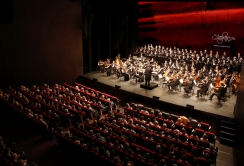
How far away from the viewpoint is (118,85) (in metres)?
14.1

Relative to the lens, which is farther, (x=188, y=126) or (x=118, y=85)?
(x=118, y=85)

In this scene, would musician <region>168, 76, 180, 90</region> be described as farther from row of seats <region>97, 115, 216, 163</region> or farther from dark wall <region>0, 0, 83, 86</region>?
dark wall <region>0, 0, 83, 86</region>

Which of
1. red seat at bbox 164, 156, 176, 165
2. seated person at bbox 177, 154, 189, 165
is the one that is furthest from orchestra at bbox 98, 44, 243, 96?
red seat at bbox 164, 156, 176, 165

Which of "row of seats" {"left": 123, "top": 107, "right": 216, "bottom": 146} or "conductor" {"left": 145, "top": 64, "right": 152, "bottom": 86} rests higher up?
"conductor" {"left": 145, "top": 64, "right": 152, "bottom": 86}

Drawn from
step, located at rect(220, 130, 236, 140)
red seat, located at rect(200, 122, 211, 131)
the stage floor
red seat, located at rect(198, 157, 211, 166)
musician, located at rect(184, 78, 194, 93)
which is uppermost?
musician, located at rect(184, 78, 194, 93)

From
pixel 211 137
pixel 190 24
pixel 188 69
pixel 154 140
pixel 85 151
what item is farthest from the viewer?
pixel 190 24

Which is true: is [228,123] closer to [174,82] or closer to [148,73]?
[174,82]

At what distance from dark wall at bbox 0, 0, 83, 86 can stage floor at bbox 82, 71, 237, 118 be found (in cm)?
255

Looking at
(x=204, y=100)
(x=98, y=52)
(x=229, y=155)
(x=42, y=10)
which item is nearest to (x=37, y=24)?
(x=42, y=10)

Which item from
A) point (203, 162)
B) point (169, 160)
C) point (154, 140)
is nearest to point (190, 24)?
point (154, 140)

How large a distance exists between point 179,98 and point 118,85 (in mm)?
3631

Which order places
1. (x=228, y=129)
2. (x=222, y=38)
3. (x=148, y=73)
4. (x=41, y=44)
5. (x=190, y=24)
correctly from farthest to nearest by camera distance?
(x=190, y=24) → (x=222, y=38) → (x=41, y=44) → (x=148, y=73) → (x=228, y=129)

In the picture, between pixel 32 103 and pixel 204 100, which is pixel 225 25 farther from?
pixel 32 103

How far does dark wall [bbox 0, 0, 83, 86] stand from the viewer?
528 inches
